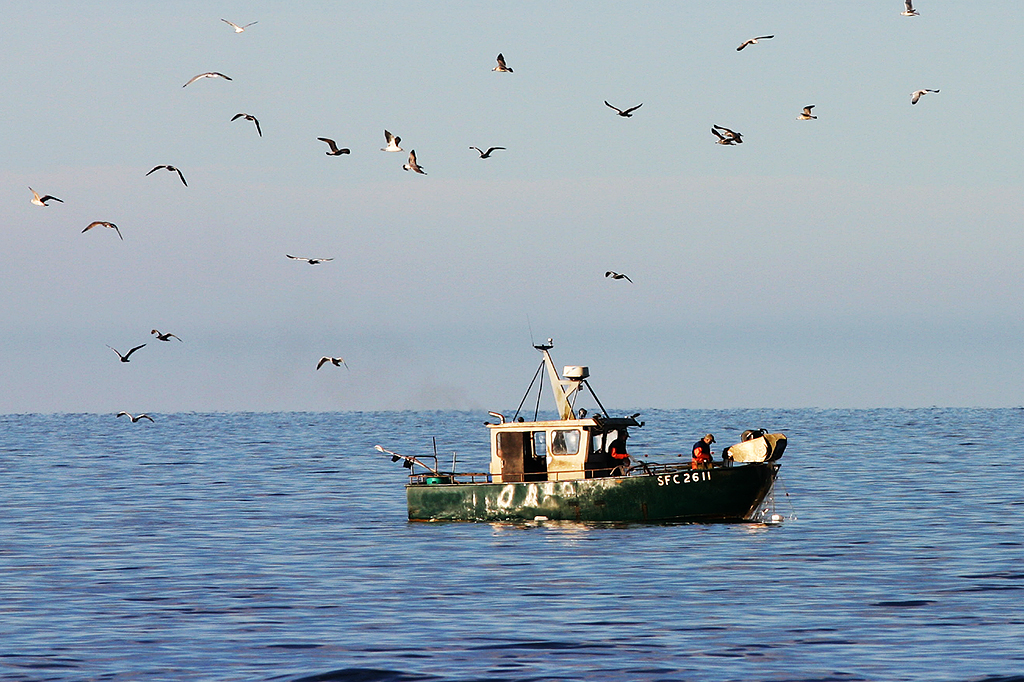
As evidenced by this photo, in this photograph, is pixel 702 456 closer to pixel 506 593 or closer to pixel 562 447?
pixel 562 447

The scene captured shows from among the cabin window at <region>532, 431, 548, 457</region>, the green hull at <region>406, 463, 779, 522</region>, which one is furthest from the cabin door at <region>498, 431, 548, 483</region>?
the green hull at <region>406, 463, 779, 522</region>

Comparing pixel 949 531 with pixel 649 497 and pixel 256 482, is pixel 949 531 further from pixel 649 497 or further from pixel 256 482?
pixel 256 482

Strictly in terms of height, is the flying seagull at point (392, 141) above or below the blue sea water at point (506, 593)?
above

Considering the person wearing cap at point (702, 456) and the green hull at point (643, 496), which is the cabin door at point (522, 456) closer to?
the green hull at point (643, 496)

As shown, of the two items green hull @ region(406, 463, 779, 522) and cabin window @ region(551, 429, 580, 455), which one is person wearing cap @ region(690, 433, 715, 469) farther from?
cabin window @ region(551, 429, 580, 455)

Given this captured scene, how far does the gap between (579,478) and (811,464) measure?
56586 mm

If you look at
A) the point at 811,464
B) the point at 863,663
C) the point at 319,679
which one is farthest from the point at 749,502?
the point at 811,464

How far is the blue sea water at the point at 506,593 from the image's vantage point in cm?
2612

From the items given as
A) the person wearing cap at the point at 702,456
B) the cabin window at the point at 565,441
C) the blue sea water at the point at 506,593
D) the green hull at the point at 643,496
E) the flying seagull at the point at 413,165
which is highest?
the flying seagull at the point at 413,165

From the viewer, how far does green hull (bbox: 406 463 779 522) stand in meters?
45.3

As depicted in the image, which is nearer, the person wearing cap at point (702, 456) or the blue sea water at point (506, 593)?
the blue sea water at point (506, 593)

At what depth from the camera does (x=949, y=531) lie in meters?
49.9

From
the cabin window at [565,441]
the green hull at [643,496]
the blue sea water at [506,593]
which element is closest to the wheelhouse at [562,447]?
the cabin window at [565,441]

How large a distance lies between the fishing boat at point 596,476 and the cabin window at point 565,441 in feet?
0.10
